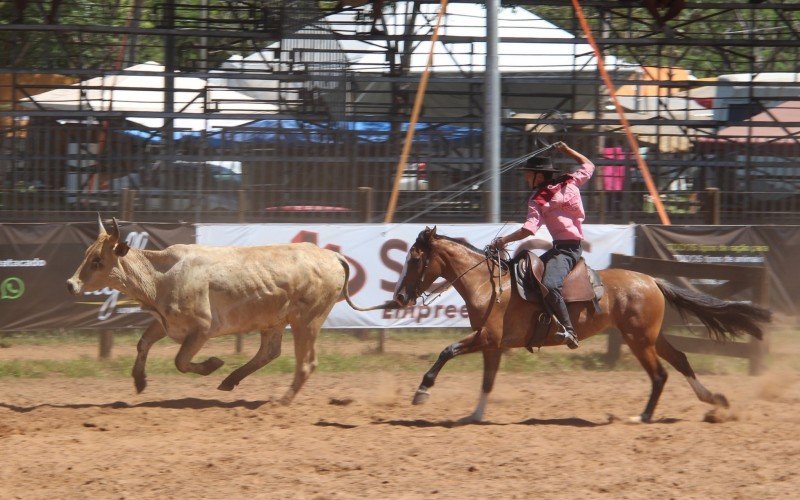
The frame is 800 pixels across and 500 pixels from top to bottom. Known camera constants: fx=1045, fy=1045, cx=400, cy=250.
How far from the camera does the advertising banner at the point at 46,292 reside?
12.9m

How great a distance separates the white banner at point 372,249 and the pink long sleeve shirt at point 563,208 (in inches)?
145

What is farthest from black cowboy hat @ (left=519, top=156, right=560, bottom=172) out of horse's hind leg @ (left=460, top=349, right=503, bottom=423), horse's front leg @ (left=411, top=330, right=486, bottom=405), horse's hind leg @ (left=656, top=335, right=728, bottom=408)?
horse's hind leg @ (left=656, top=335, right=728, bottom=408)

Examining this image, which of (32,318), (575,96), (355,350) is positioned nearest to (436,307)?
(355,350)

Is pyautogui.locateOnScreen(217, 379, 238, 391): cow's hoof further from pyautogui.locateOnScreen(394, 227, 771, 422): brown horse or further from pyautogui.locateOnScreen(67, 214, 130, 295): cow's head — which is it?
pyautogui.locateOnScreen(394, 227, 771, 422): brown horse

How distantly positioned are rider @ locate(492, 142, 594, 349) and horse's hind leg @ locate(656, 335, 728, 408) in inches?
38.5

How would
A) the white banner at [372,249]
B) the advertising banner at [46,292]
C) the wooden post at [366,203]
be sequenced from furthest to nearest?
the wooden post at [366,203]
the white banner at [372,249]
the advertising banner at [46,292]

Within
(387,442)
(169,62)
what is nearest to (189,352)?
(387,442)

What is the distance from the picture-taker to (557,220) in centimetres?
958

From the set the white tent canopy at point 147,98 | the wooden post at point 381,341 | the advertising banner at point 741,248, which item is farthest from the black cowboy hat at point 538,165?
the white tent canopy at point 147,98

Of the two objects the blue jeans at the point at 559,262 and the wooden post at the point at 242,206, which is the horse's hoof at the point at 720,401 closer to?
the blue jeans at the point at 559,262

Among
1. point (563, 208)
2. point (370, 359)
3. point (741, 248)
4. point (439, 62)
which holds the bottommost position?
point (370, 359)

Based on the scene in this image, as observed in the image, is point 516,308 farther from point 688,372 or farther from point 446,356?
point 688,372

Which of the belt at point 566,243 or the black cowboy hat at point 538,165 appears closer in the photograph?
the black cowboy hat at point 538,165

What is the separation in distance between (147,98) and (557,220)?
663 inches
